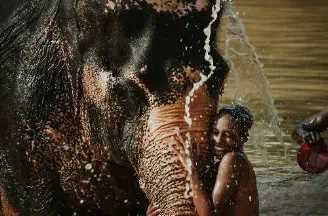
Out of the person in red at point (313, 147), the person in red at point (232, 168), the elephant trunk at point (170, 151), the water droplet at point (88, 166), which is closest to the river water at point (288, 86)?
the person in red at point (313, 147)

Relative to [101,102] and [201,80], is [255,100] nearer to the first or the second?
[101,102]

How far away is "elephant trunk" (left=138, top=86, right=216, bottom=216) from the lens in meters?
3.79

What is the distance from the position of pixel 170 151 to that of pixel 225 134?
57cm

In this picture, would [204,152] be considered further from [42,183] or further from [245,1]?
[245,1]

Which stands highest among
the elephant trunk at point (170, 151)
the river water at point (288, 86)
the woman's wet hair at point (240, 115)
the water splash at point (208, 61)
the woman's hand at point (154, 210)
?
the water splash at point (208, 61)

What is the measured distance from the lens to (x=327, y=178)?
7.00 meters

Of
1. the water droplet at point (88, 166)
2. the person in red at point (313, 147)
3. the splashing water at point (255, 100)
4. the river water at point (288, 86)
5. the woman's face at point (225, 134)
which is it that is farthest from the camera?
the splashing water at point (255, 100)

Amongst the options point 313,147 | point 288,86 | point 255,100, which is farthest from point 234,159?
point 288,86

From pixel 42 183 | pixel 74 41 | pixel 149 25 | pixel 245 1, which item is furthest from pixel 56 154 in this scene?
pixel 245 1

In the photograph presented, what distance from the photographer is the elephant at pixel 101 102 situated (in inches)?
158

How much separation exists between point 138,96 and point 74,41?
45cm

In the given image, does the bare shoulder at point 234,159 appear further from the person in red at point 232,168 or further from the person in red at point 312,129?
the person in red at point 312,129

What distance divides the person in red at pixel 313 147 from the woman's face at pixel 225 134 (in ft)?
4.14

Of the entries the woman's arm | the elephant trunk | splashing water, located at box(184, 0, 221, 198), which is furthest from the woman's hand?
the woman's arm
